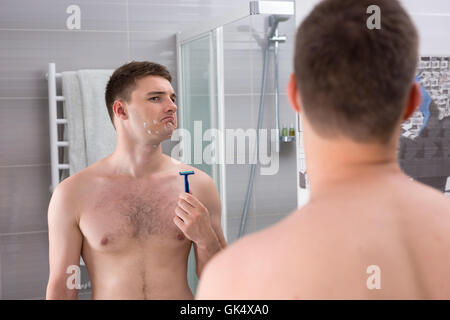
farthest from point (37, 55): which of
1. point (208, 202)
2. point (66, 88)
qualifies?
point (208, 202)

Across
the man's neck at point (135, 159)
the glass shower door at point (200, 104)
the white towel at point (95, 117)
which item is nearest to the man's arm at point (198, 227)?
the man's neck at point (135, 159)

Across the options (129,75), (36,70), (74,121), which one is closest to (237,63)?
(129,75)

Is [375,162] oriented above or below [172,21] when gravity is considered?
below

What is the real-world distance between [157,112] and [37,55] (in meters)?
1.03

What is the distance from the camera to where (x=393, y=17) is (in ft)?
1.55

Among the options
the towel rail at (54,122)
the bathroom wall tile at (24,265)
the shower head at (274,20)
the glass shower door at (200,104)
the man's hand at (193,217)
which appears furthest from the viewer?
the bathroom wall tile at (24,265)

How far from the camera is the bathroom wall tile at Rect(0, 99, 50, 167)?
1892 millimetres

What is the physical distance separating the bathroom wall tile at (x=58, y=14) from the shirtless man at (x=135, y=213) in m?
0.96

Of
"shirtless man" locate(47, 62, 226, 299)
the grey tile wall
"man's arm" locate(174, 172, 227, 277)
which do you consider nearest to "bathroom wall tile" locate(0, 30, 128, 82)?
the grey tile wall

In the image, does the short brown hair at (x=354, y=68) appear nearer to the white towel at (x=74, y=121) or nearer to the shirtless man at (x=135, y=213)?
the shirtless man at (x=135, y=213)

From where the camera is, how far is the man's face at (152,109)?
41.4 inches

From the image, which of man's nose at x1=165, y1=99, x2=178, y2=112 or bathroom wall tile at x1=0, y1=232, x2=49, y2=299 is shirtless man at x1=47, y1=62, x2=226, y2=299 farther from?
bathroom wall tile at x1=0, y1=232, x2=49, y2=299
